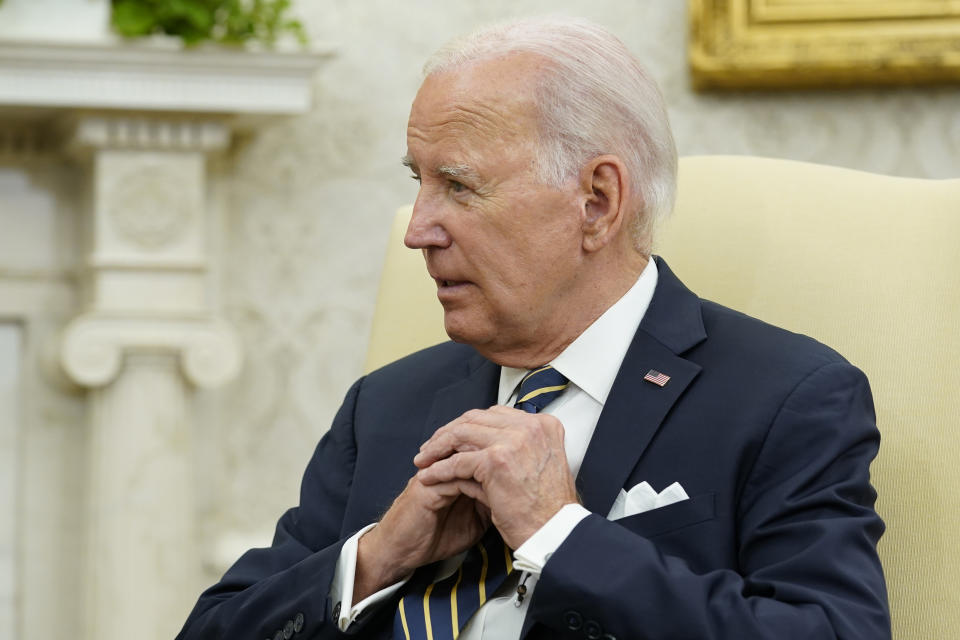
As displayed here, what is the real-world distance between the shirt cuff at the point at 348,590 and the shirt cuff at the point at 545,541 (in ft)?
0.76

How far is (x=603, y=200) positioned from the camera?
1566 millimetres

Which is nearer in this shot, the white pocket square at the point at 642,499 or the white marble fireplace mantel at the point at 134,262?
the white pocket square at the point at 642,499

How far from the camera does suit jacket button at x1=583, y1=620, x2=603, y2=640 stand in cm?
127

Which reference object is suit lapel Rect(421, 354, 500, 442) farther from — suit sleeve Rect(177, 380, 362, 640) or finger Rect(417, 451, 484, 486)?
finger Rect(417, 451, 484, 486)

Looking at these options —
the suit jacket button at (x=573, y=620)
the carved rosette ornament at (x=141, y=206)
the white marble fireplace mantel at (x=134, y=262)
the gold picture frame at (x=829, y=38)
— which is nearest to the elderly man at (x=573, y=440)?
the suit jacket button at (x=573, y=620)

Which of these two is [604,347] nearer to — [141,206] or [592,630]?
[592,630]

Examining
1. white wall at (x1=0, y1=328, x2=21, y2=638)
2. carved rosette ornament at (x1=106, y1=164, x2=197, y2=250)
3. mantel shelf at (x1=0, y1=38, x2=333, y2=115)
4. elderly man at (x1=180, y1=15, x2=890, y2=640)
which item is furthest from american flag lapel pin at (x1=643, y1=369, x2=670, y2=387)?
white wall at (x1=0, y1=328, x2=21, y2=638)

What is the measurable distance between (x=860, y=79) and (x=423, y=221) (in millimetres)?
1673

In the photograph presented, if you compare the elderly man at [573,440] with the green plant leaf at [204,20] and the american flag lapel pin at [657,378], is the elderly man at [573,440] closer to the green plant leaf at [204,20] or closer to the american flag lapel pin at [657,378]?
the american flag lapel pin at [657,378]

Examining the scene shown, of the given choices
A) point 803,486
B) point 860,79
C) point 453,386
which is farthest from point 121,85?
point 803,486

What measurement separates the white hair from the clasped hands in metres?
0.33

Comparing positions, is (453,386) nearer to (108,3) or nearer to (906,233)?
(906,233)

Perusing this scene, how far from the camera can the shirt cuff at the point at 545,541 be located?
131 centimetres

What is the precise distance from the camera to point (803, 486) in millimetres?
1342
